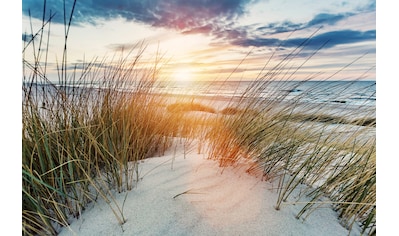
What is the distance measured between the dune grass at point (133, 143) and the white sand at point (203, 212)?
0.05m

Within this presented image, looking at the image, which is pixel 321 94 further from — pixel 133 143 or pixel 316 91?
pixel 133 143

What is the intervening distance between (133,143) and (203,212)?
0.59m

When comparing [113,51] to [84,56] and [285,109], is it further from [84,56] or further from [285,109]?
[285,109]

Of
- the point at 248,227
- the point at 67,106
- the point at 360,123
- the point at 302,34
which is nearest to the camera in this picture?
the point at 248,227

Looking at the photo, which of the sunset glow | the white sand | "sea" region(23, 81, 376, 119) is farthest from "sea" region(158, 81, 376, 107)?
the white sand

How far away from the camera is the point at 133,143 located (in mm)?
1583

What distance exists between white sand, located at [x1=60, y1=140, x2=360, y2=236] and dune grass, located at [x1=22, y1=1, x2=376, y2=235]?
0.16 ft

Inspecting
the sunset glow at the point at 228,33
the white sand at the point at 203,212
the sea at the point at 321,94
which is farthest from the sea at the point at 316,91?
the white sand at the point at 203,212

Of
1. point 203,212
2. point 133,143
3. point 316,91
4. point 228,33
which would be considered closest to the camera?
point 203,212

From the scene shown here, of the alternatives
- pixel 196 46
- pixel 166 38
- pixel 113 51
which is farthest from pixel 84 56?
pixel 196 46

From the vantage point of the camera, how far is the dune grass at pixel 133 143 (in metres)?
1.29

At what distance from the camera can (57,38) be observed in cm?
164

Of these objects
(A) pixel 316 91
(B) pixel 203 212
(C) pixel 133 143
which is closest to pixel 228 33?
(A) pixel 316 91
